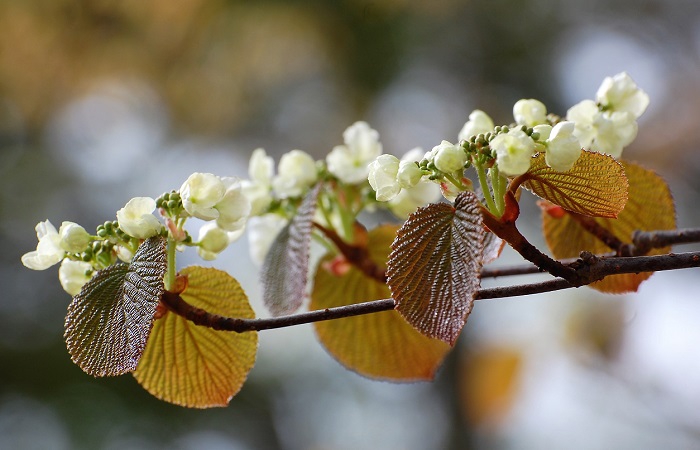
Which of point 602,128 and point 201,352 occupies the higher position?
point 602,128

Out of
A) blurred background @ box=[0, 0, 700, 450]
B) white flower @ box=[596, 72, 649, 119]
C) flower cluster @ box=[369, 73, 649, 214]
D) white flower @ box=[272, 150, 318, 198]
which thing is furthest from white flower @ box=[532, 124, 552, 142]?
blurred background @ box=[0, 0, 700, 450]

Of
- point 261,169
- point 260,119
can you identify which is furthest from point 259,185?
point 260,119

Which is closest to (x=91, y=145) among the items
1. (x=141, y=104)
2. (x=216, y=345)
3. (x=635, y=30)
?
(x=141, y=104)

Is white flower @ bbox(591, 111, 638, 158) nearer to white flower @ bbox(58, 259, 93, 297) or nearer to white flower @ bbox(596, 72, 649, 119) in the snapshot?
white flower @ bbox(596, 72, 649, 119)

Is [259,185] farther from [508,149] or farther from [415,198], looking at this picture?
[508,149]

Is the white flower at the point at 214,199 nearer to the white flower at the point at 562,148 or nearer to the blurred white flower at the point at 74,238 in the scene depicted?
the blurred white flower at the point at 74,238

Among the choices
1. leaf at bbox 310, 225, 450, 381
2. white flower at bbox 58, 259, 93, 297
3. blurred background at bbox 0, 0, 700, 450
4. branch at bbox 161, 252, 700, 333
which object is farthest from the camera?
blurred background at bbox 0, 0, 700, 450

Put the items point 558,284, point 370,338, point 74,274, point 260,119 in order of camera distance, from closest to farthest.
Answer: point 558,284 < point 74,274 < point 370,338 < point 260,119
